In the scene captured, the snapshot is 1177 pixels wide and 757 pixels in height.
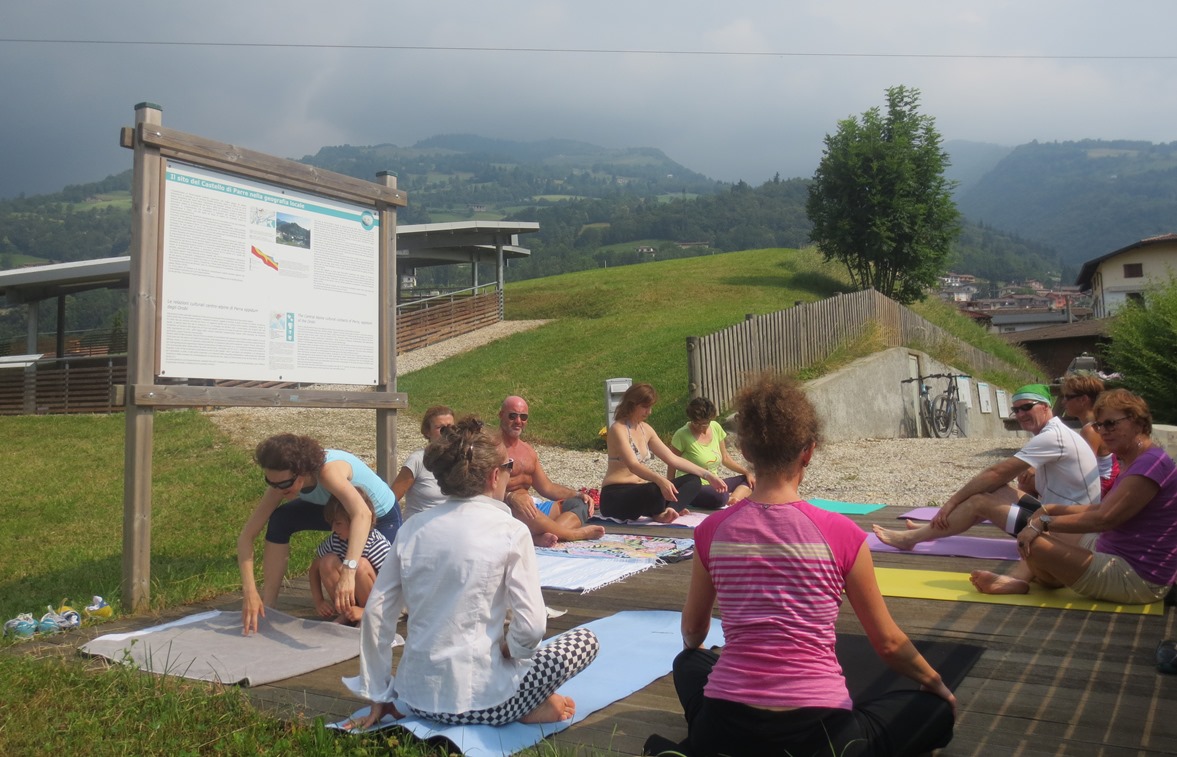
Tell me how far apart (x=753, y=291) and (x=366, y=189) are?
102 ft

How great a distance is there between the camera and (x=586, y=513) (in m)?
8.22

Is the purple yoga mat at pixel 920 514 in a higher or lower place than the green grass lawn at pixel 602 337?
lower

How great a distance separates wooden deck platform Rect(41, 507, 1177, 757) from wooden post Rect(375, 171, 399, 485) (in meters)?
1.90

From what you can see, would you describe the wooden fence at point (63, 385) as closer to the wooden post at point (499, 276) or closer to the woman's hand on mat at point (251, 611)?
the wooden post at point (499, 276)

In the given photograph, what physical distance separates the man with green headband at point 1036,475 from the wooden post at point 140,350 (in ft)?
15.8

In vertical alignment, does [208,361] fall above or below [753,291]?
below

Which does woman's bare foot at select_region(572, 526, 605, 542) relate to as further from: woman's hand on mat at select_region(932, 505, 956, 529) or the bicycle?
the bicycle

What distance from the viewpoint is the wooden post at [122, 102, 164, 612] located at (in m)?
5.55

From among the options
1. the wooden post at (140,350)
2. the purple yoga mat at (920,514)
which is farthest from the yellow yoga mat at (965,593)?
the wooden post at (140,350)

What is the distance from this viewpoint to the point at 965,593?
5.34m

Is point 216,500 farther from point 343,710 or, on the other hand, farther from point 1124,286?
point 1124,286

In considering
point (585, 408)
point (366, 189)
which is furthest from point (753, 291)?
point (366, 189)

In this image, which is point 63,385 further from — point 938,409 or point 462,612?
point 462,612

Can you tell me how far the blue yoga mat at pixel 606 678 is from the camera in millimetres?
3223
